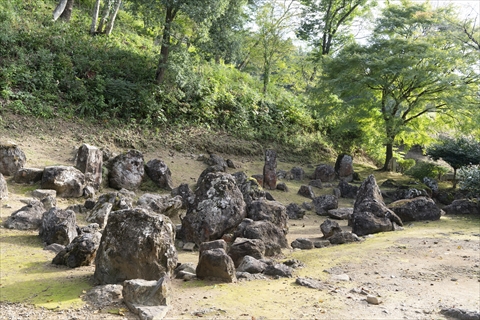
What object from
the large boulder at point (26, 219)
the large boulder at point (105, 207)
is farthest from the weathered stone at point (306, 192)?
the large boulder at point (26, 219)

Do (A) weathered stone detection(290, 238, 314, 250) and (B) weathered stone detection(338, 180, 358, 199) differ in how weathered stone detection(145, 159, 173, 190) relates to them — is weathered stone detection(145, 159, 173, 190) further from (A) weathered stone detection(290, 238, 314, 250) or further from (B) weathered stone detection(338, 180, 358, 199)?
(B) weathered stone detection(338, 180, 358, 199)

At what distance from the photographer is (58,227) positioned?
7.53m

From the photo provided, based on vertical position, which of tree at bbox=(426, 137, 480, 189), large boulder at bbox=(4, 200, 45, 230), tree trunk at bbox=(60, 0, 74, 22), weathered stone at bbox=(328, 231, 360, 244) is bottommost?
weathered stone at bbox=(328, 231, 360, 244)

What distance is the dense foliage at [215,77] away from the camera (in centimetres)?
1689

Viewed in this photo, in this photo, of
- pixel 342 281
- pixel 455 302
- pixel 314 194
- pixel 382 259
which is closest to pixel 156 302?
pixel 342 281

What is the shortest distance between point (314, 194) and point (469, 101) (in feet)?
30.1

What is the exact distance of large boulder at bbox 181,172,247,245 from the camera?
9.18 meters

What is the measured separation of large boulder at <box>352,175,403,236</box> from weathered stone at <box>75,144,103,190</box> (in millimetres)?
6956

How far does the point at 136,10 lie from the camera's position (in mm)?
17406

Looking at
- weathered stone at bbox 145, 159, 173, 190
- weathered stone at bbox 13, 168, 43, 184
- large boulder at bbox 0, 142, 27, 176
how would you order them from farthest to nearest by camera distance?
1. weathered stone at bbox 145, 159, 173, 190
2. large boulder at bbox 0, 142, 27, 176
3. weathered stone at bbox 13, 168, 43, 184

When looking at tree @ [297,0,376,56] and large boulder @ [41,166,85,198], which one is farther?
tree @ [297,0,376,56]

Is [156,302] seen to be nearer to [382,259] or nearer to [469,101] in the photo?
[382,259]

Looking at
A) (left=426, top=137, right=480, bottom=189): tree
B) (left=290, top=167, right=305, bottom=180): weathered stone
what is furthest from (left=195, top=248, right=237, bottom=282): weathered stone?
(left=426, top=137, right=480, bottom=189): tree

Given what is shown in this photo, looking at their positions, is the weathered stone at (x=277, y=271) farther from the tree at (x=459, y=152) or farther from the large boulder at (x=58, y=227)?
the tree at (x=459, y=152)
